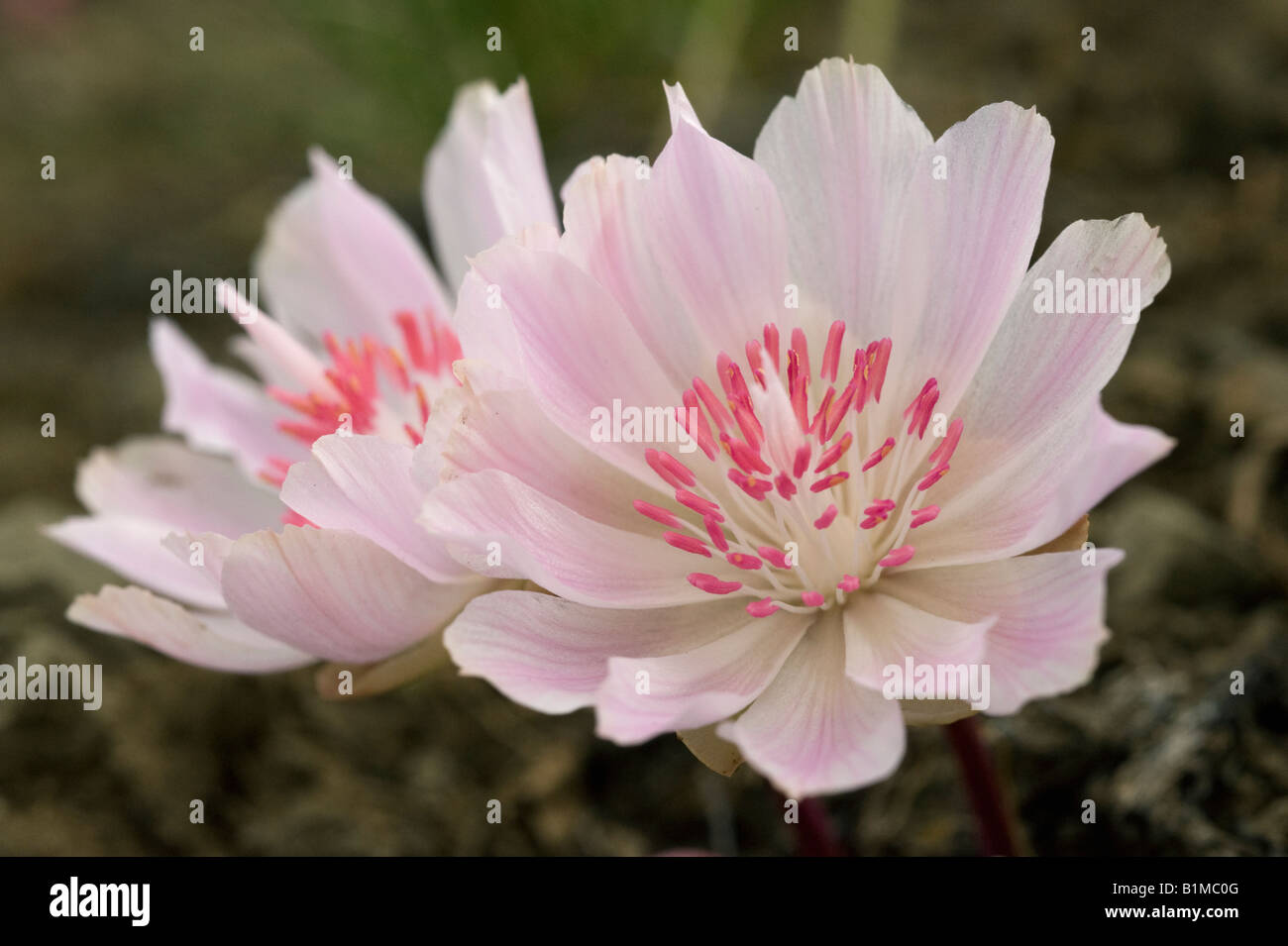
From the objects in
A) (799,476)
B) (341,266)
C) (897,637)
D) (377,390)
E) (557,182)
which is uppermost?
(557,182)

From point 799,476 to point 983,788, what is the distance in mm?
264

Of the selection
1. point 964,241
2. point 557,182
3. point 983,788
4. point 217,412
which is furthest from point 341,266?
point 557,182

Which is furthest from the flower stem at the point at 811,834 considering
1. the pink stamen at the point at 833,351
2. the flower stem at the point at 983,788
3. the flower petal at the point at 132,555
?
the flower petal at the point at 132,555

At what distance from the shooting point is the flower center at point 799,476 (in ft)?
2.52

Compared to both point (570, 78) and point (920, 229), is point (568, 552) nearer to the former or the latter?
point (920, 229)

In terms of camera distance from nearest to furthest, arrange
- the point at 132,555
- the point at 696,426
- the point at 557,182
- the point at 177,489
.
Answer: the point at 696,426, the point at 132,555, the point at 177,489, the point at 557,182

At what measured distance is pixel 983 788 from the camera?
33.6 inches

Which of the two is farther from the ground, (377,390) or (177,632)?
(377,390)

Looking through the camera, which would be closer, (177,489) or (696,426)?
(696,426)

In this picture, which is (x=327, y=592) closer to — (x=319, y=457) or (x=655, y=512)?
(x=319, y=457)

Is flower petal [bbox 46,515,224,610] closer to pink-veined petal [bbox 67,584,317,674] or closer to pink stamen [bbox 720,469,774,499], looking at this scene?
pink-veined petal [bbox 67,584,317,674]

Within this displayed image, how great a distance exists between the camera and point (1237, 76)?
6.34 feet

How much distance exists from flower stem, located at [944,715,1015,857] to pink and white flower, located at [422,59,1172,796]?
0.12 meters
